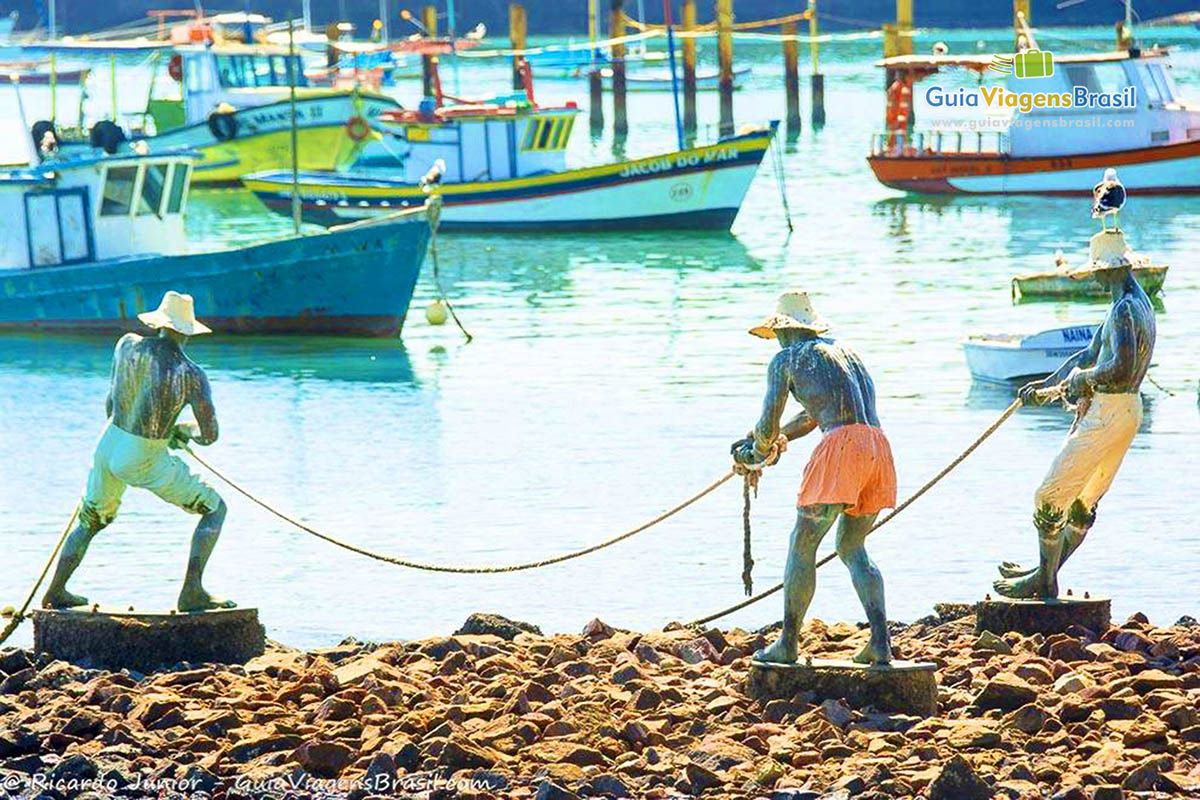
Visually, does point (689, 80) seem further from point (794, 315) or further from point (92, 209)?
point (794, 315)

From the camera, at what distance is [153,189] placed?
2666cm

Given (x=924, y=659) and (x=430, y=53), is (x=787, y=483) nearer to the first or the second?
(x=924, y=659)

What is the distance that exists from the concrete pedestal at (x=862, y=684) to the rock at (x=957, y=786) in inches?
39.2

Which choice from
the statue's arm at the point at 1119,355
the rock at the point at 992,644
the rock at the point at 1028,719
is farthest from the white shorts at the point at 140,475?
the statue's arm at the point at 1119,355

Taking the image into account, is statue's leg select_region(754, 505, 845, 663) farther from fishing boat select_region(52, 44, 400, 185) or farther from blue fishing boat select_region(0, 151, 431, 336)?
fishing boat select_region(52, 44, 400, 185)

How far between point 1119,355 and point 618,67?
4647 centimetres

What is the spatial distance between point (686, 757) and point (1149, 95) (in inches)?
1403

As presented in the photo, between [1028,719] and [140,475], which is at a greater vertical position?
[140,475]

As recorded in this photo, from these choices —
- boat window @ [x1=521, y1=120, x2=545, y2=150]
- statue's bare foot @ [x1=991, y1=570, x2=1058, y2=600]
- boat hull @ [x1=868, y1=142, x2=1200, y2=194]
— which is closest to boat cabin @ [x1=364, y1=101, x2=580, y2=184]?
boat window @ [x1=521, y1=120, x2=545, y2=150]

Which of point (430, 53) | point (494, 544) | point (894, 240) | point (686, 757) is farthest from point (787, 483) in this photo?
point (430, 53)

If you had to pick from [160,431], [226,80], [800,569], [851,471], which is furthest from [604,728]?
[226,80]

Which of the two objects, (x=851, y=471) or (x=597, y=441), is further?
(x=597, y=441)

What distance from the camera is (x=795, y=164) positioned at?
54469mm

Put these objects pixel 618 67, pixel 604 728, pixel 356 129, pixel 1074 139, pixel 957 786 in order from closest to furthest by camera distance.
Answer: pixel 957 786 < pixel 604 728 < pixel 1074 139 < pixel 356 129 < pixel 618 67
